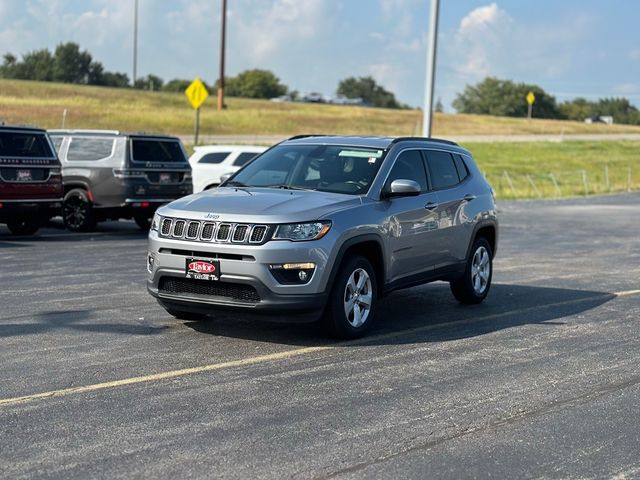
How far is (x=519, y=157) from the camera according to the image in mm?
60781

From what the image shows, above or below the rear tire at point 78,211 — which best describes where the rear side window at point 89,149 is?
above

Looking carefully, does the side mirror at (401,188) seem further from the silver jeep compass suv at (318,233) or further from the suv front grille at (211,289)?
the suv front grille at (211,289)

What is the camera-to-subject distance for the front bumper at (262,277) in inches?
315

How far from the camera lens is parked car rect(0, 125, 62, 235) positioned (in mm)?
16109

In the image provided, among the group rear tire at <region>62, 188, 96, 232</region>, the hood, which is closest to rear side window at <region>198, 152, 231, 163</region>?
rear tire at <region>62, 188, 96, 232</region>

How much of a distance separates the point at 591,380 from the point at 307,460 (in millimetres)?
2957

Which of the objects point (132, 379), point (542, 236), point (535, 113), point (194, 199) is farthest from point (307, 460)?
point (535, 113)

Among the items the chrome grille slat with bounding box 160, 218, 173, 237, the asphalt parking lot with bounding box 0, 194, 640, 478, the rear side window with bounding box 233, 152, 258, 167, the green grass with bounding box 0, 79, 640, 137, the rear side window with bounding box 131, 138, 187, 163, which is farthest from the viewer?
the green grass with bounding box 0, 79, 640, 137

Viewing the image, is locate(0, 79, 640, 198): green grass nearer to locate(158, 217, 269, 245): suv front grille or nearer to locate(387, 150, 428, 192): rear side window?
locate(387, 150, 428, 192): rear side window

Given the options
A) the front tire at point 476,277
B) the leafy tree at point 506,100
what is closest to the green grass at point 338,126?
the front tire at point 476,277

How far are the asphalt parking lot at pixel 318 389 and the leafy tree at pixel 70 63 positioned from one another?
107 m

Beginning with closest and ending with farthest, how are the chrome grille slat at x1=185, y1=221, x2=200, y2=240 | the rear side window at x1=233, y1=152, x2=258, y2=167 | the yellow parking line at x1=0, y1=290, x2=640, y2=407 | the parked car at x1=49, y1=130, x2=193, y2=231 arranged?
the yellow parking line at x1=0, y1=290, x2=640, y2=407
the chrome grille slat at x1=185, y1=221, x2=200, y2=240
the parked car at x1=49, y1=130, x2=193, y2=231
the rear side window at x1=233, y1=152, x2=258, y2=167

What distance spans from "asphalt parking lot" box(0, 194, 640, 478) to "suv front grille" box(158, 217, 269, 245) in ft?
2.93

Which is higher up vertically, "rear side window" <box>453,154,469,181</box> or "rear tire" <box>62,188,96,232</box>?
"rear side window" <box>453,154,469,181</box>
